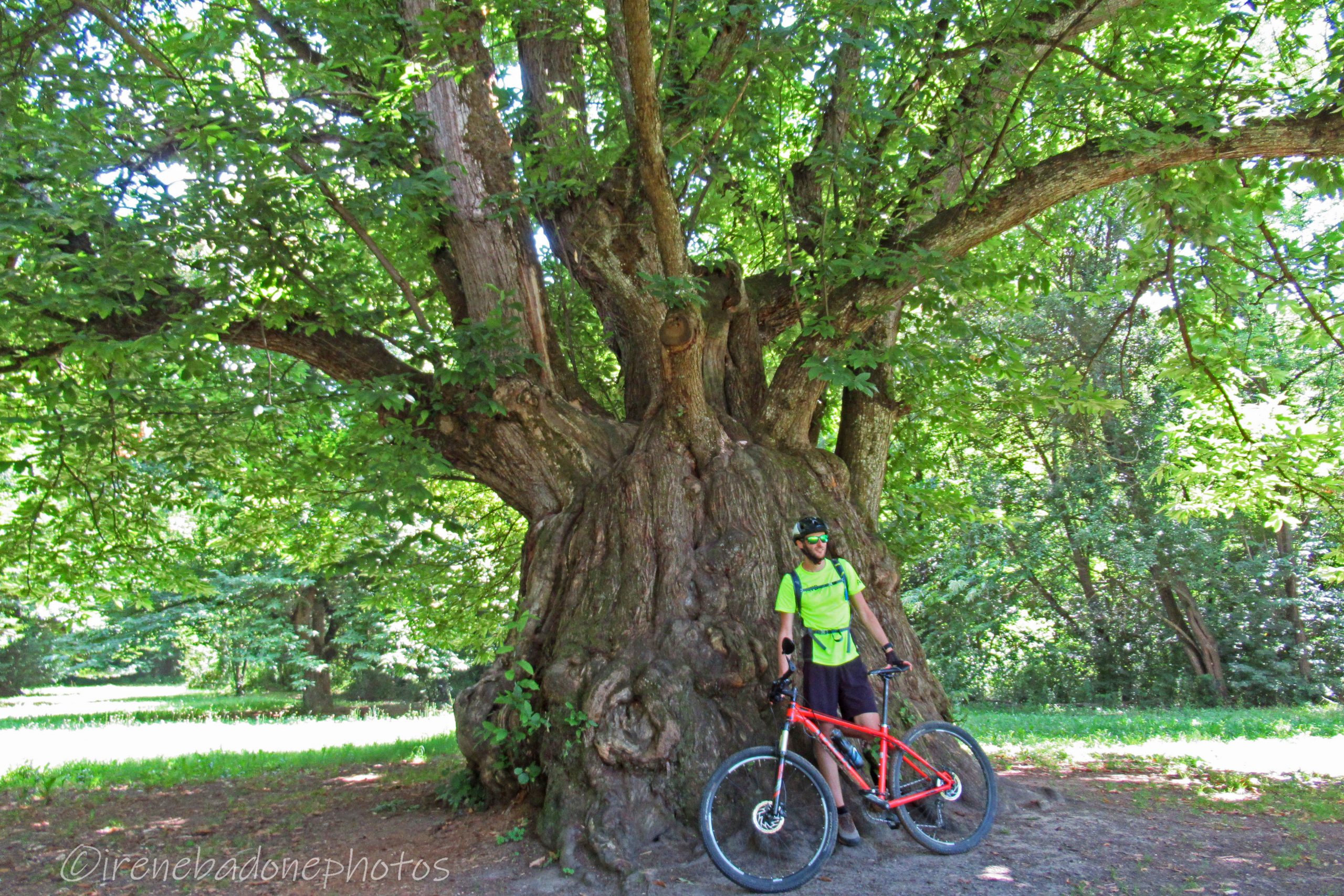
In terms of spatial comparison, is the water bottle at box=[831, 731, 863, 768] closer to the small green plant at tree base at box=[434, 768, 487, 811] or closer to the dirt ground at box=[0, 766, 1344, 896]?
the dirt ground at box=[0, 766, 1344, 896]

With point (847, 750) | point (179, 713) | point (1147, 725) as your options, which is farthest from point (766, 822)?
point (179, 713)

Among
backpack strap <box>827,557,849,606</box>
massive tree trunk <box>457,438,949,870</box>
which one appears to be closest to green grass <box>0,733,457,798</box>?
massive tree trunk <box>457,438,949,870</box>

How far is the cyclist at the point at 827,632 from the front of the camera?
4586 millimetres

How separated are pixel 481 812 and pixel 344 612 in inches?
691

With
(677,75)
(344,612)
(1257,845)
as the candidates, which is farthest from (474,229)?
(344,612)

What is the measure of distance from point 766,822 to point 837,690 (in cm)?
83

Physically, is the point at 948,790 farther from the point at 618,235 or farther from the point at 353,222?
the point at 353,222

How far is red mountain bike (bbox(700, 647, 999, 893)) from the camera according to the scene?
4.13 meters

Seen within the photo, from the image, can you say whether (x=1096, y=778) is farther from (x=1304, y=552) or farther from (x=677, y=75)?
(x=1304, y=552)

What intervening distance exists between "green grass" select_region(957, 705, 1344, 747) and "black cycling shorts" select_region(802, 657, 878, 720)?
3719mm

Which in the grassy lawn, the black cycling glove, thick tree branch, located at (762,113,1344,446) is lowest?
the grassy lawn

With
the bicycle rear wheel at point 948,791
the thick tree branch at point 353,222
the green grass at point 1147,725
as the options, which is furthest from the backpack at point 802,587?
the green grass at point 1147,725

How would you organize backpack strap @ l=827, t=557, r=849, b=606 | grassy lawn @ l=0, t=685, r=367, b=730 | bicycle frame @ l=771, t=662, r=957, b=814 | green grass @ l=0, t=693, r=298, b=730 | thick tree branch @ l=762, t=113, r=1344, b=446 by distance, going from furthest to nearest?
grassy lawn @ l=0, t=685, r=367, b=730 < green grass @ l=0, t=693, r=298, b=730 < thick tree branch @ l=762, t=113, r=1344, b=446 < backpack strap @ l=827, t=557, r=849, b=606 < bicycle frame @ l=771, t=662, r=957, b=814

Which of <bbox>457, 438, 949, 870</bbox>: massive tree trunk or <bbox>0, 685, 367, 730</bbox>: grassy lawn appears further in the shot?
<bbox>0, 685, 367, 730</bbox>: grassy lawn
